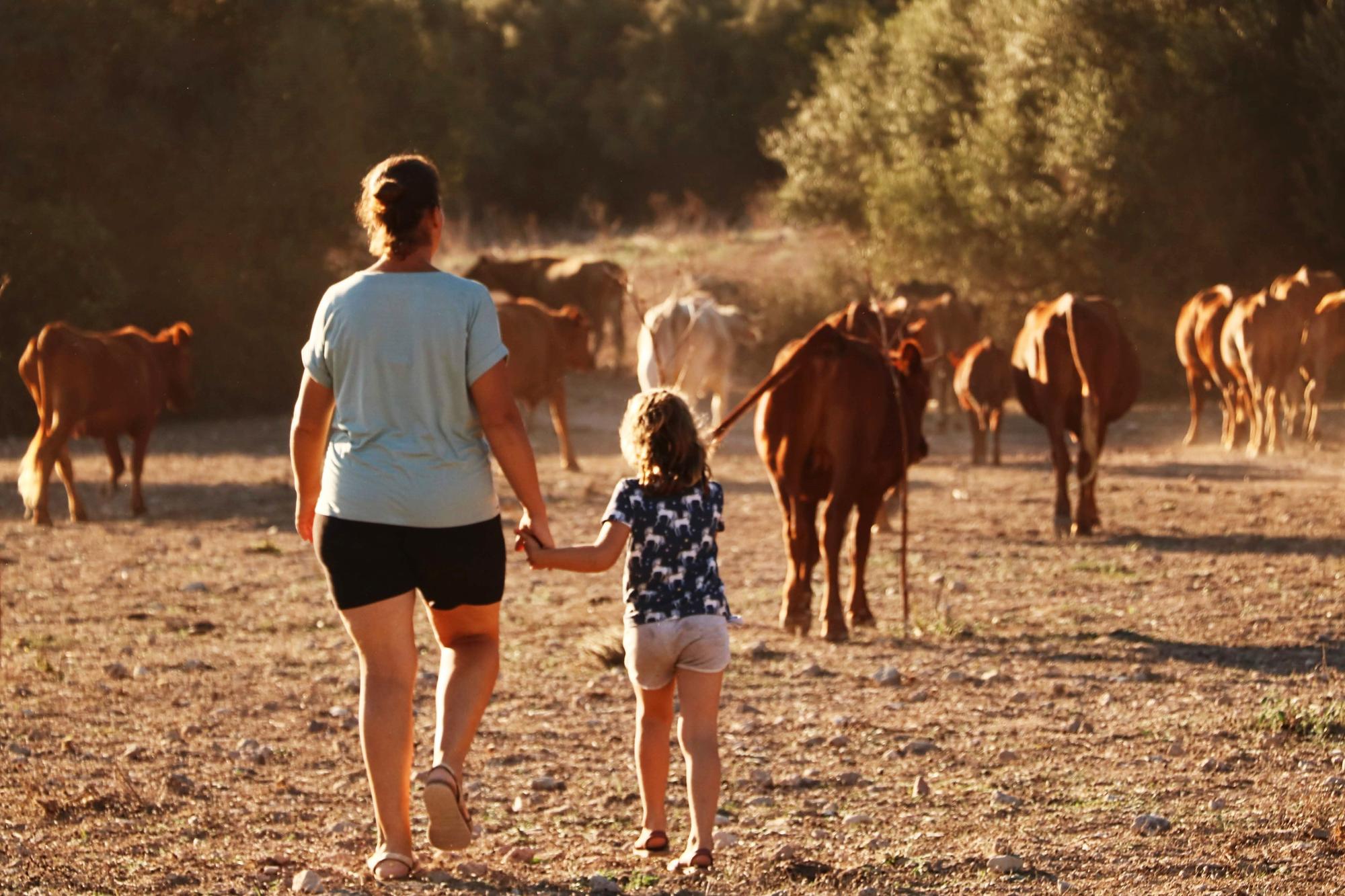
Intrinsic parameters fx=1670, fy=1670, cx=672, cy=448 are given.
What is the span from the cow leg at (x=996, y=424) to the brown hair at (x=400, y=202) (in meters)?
14.5

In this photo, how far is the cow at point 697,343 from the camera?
16922mm

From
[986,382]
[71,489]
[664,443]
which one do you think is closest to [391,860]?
[664,443]

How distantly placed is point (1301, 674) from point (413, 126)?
79.1 feet

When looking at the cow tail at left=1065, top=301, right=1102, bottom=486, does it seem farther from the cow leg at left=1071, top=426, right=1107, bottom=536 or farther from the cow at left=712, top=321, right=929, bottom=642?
the cow at left=712, top=321, right=929, bottom=642

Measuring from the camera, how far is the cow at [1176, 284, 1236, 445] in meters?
19.8

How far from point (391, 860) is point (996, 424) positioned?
1463 cm

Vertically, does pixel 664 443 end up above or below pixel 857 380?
below

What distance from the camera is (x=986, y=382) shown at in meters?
18.2

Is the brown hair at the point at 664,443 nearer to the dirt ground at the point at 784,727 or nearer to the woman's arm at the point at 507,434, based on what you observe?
the woman's arm at the point at 507,434

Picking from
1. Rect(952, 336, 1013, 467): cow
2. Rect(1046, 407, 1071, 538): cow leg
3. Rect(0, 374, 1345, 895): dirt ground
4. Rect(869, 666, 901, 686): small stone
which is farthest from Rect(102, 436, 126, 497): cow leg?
Rect(869, 666, 901, 686): small stone

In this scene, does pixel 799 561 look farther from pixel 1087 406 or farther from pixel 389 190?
pixel 389 190

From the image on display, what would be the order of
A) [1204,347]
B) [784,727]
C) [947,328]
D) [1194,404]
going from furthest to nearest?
[947,328] → [1194,404] → [1204,347] → [784,727]

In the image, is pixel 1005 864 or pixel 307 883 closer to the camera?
pixel 307 883

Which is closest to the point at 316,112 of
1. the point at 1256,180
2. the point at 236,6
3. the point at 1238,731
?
the point at 236,6
